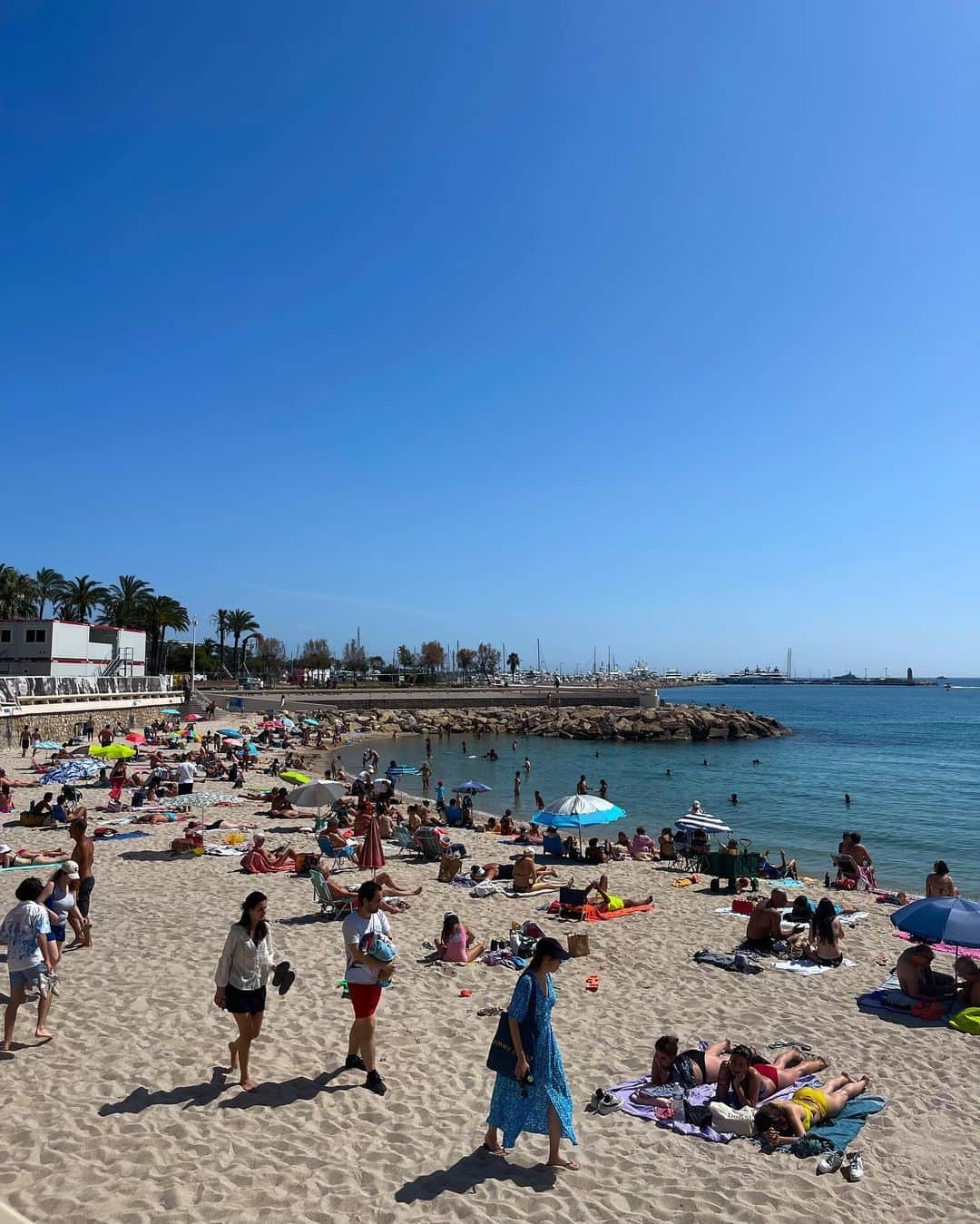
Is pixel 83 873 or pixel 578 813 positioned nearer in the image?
pixel 83 873

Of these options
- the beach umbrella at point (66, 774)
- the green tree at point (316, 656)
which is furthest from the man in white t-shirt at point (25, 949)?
the green tree at point (316, 656)

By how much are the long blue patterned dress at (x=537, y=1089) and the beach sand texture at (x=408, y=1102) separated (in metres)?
0.40

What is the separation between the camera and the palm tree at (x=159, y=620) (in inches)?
2785

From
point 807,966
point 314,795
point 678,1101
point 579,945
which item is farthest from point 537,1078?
point 314,795

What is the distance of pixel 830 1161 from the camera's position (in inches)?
229

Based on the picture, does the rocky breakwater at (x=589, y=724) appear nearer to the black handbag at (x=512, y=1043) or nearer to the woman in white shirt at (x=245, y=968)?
the woman in white shirt at (x=245, y=968)

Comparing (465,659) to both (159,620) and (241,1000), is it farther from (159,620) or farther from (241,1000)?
(241,1000)

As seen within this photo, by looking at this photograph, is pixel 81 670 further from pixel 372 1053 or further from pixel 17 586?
pixel 372 1053

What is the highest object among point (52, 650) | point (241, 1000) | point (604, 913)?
point (52, 650)

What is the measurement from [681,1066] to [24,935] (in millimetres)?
5541

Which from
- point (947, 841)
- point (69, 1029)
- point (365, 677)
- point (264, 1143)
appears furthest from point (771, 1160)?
point (365, 677)

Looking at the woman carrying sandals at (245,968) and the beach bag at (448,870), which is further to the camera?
the beach bag at (448,870)

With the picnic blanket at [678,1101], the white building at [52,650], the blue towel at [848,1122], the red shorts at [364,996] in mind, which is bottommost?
the blue towel at [848,1122]

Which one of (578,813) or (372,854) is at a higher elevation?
(578,813)
